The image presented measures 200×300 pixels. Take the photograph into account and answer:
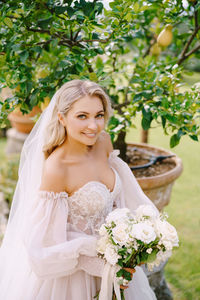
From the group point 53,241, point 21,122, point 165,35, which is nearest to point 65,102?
point 53,241

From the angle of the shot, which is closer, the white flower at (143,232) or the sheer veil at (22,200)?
the white flower at (143,232)

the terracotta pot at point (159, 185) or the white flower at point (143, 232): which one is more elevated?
the white flower at point (143, 232)

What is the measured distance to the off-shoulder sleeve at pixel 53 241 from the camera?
162 cm

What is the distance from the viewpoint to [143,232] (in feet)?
4.94

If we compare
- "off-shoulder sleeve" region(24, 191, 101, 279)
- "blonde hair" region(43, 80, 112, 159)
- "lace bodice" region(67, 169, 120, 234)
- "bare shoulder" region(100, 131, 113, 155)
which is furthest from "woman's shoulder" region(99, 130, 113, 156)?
"off-shoulder sleeve" region(24, 191, 101, 279)

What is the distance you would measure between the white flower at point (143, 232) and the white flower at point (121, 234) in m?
0.04

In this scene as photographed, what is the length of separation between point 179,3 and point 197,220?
116 inches

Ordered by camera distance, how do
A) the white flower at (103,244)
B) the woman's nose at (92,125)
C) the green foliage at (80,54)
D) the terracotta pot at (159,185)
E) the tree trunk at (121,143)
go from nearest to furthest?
the white flower at (103,244) → the woman's nose at (92,125) → the green foliage at (80,54) → the terracotta pot at (159,185) → the tree trunk at (121,143)

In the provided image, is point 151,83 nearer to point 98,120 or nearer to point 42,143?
point 98,120

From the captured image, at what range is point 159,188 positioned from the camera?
8.89 ft

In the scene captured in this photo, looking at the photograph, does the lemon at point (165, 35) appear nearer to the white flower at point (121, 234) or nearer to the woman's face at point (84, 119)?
the woman's face at point (84, 119)

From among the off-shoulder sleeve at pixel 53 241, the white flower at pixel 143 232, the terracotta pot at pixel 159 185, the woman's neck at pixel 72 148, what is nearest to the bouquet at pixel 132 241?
the white flower at pixel 143 232

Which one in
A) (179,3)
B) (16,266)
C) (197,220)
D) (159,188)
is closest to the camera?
(16,266)

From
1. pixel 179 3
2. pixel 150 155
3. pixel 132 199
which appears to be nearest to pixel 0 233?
pixel 150 155
